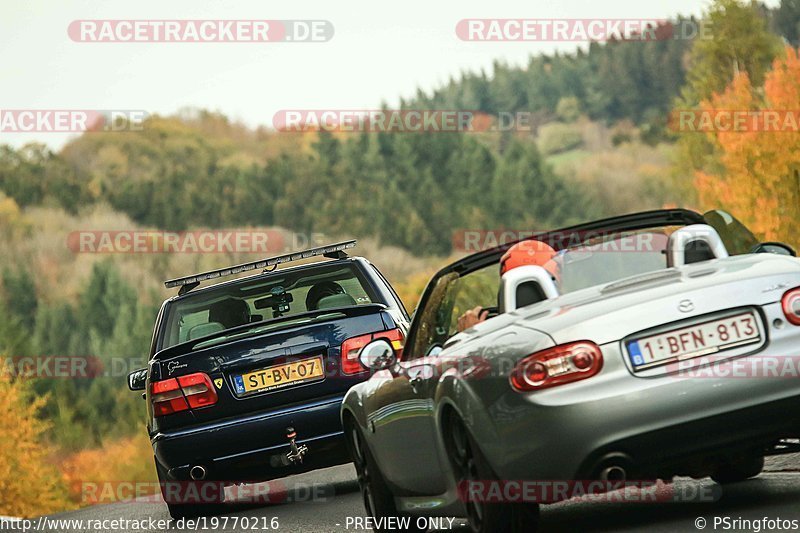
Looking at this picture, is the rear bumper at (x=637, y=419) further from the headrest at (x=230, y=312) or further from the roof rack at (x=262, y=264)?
the headrest at (x=230, y=312)

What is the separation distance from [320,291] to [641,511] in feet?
17.0

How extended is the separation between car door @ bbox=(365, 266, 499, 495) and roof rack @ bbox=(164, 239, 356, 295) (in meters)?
4.40

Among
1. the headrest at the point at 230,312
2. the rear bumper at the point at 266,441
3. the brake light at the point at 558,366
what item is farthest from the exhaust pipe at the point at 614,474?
the headrest at the point at 230,312

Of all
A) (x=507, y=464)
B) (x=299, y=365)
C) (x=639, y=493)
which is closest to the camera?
(x=507, y=464)

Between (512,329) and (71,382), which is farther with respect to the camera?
(71,382)

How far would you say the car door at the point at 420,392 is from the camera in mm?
7805

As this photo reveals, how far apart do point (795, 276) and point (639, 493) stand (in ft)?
11.3

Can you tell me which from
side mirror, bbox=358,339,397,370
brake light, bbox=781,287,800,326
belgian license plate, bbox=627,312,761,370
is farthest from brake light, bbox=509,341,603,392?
side mirror, bbox=358,339,397,370

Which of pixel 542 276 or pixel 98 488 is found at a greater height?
pixel 542 276

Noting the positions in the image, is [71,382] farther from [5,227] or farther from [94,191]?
[94,191]

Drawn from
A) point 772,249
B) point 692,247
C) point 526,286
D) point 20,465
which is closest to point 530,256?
point 526,286

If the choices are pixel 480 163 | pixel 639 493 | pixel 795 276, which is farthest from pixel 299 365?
pixel 480 163

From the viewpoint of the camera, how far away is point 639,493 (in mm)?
10148

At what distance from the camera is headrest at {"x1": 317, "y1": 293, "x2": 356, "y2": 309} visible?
1302cm
